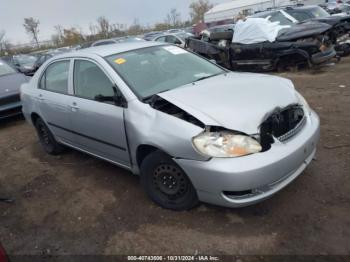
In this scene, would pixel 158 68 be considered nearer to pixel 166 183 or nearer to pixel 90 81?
pixel 90 81

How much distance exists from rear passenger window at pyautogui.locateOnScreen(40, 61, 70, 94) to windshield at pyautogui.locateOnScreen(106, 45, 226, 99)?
89 centimetres

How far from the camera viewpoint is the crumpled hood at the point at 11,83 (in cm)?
799

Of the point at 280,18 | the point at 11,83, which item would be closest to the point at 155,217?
the point at 11,83

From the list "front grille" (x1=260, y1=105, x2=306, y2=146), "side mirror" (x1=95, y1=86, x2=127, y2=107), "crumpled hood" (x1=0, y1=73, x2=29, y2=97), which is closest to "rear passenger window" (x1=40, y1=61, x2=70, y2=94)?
"side mirror" (x1=95, y1=86, x2=127, y2=107)

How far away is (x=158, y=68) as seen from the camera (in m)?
4.14

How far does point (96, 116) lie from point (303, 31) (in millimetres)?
7205

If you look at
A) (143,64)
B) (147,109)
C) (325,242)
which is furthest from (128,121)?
(325,242)

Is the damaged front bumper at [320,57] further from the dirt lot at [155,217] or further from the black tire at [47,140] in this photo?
the black tire at [47,140]

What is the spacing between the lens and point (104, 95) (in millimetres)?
3893

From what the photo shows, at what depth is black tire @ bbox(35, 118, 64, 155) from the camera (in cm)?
539

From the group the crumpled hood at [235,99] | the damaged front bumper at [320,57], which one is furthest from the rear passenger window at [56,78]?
the damaged front bumper at [320,57]

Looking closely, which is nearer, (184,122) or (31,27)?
(184,122)

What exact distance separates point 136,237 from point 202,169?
91 centimetres

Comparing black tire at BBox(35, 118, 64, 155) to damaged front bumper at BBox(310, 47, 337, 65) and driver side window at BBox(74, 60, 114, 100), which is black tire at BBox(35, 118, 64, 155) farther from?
damaged front bumper at BBox(310, 47, 337, 65)
